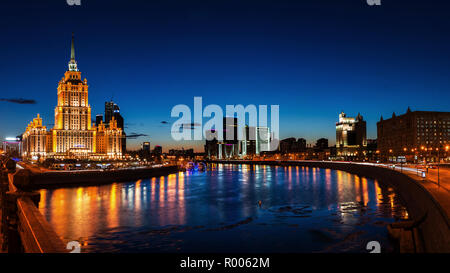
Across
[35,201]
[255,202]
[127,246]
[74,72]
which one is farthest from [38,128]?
[35,201]

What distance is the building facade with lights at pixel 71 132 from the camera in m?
174

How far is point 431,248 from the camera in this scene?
1928 cm

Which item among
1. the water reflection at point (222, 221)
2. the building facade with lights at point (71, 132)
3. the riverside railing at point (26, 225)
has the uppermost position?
the building facade with lights at point (71, 132)

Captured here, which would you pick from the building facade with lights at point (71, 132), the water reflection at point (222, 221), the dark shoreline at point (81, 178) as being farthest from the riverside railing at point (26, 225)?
the building facade with lights at point (71, 132)

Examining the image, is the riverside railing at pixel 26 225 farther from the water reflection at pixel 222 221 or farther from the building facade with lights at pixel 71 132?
the building facade with lights at pixel 71 132

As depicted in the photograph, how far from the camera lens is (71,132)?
7032 inches

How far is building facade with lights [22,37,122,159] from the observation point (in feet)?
571

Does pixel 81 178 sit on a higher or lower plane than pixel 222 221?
higher

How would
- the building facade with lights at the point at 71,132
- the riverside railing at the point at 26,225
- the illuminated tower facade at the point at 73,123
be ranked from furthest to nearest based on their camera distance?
the illuminated tower facade at the point at 73,123 < the building facade with lights at the point at 71,132 < the riverside railing at the point at 26,225

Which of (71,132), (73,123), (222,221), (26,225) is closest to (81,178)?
(222,221)

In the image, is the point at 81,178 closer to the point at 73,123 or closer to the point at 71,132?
the point at 71,132

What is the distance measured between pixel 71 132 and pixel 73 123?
502 cm
